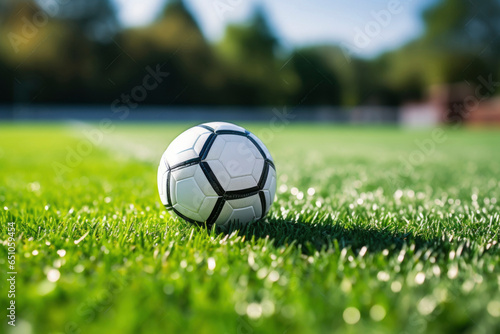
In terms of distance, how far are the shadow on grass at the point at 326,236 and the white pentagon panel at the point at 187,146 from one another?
0.55m

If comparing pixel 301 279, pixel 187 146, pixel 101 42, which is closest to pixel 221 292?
pixel 301 279

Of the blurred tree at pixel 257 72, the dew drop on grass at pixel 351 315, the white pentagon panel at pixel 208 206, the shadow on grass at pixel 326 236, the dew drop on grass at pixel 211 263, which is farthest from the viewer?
the blurred tree at pixel 257 72

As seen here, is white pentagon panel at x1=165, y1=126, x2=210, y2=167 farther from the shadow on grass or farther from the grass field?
the shadow on grass

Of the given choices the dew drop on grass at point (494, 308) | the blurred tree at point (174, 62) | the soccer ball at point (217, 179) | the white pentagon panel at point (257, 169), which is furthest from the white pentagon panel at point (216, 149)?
the blurred tree at point (174, 62)

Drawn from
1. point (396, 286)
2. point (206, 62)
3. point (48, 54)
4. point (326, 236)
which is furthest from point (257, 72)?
point (396, 286)

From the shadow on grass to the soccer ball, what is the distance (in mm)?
134

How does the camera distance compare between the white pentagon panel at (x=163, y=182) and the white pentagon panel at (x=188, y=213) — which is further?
the white pentagon panel at (x=163, y=182)

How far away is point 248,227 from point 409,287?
1.10 meters

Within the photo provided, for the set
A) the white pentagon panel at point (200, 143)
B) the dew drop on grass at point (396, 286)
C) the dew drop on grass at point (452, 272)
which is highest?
the white pentagon panel at point (200, 143)

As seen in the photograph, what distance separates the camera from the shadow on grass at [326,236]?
2.24 metres

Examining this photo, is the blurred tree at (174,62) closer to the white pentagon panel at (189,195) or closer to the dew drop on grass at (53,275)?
the white pentagon panel at (189,195)

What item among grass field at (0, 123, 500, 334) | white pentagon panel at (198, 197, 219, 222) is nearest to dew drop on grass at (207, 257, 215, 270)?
grass field at (0, 123, 500, 334)

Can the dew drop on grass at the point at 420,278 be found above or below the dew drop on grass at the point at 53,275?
below

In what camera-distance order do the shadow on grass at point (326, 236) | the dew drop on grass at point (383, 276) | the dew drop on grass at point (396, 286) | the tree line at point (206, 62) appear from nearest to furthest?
the dew drop on grass at point (396, 286) → the dew drop on grass at point (383, 276) → the shadow on grass at point (326, 236) → the tree line at point (206, 62)
